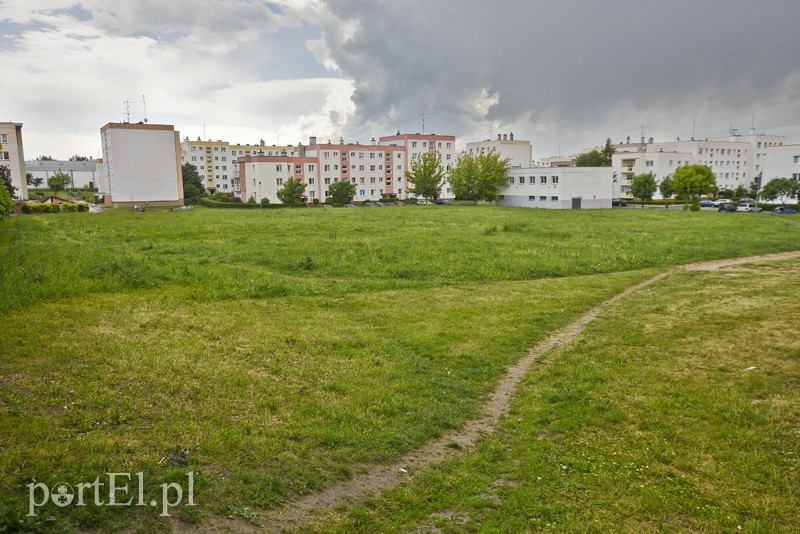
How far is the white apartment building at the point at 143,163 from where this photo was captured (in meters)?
89.2

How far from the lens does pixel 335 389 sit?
11.3 m

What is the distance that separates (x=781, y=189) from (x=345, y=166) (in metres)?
80.4

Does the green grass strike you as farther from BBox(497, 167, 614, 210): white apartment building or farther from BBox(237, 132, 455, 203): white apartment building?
BBox(237, 132, 455, 203): white apartment building

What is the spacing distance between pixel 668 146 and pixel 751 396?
14308cm

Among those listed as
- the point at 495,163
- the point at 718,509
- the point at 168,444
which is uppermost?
the point at 495,163

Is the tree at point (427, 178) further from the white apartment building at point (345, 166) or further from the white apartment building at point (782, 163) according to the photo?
the white apartment building at point (782, 163)

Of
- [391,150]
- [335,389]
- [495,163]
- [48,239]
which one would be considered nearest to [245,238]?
[48,239]

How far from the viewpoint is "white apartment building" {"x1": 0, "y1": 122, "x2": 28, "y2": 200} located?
92188mm

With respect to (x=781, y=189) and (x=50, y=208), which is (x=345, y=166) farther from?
(x=781, y=189)

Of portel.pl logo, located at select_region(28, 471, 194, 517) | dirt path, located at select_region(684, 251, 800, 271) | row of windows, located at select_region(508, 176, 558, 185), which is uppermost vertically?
row of windows, located at select_region(508, 176, 558, 185)

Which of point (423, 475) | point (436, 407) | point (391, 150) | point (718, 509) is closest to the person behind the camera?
point (718, 509)

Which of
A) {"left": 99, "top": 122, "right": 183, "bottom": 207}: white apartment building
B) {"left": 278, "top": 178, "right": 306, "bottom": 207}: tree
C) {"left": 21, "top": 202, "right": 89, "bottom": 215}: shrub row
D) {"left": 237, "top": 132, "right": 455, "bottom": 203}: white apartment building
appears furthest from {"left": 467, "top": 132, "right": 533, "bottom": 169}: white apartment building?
{"left": 21, "top": 202, "right": 89, "bottom": 215}: shrub row

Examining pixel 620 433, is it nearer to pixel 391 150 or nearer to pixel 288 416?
pixel 288 416

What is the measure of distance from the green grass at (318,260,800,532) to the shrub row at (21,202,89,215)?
75.0 meters
